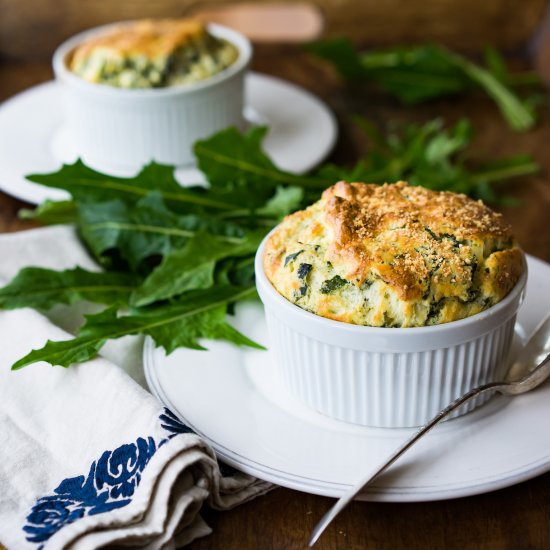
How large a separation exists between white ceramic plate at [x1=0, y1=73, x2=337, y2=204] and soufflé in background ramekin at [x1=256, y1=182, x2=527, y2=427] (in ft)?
3.33

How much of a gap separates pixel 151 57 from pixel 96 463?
141 centimetres

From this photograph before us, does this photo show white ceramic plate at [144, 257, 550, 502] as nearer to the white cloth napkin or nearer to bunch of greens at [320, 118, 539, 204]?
the white cloth napkin

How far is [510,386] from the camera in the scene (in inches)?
56.3

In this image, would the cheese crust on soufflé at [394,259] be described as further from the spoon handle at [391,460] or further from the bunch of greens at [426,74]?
the bunch of greens at [426,74]

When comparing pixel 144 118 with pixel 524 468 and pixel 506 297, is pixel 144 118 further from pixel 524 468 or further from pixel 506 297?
pixel 524 468

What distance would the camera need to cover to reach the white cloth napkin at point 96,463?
1218 mm

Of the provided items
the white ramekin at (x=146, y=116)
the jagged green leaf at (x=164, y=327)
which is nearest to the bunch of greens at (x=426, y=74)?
the white ramekin at (x=146, y=116)

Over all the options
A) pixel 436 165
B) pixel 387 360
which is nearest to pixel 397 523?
pixel 387 360

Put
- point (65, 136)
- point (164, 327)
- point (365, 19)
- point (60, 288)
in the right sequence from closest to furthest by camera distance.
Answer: point (164, 327) → point (60, 288) → point (65, 136) → point (365, 19)

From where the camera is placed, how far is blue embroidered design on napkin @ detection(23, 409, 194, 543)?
1.23 metres

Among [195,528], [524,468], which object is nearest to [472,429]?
[524,468]

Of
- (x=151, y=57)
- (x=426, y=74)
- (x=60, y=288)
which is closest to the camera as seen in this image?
(x=60, y=288)

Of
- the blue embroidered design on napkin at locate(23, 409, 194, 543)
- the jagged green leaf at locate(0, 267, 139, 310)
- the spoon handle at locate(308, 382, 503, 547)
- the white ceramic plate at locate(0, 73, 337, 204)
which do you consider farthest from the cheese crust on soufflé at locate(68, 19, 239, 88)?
the spoon handle at locate(308, 382, 503, 547)

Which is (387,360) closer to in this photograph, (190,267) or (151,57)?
(190,267)
